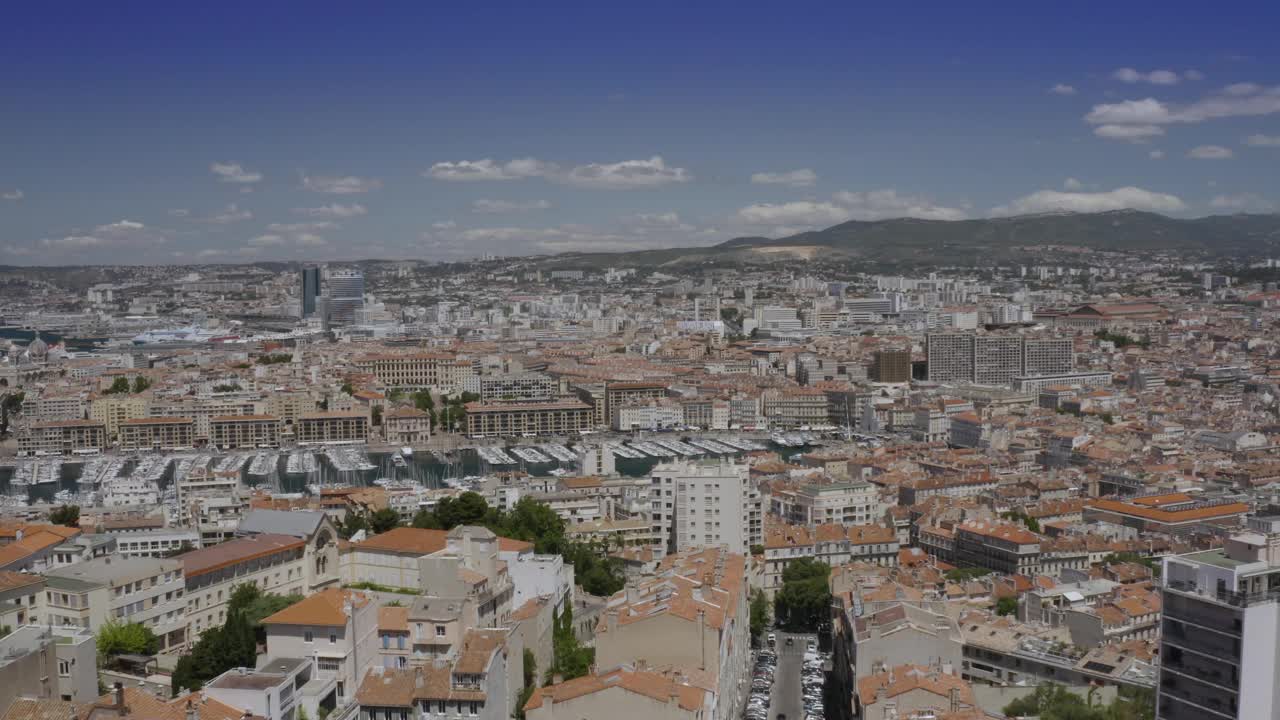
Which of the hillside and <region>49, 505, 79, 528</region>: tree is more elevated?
the hillside

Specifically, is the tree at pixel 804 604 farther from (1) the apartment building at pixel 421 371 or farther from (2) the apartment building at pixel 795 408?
(1) the apartment building at pixel 421 371

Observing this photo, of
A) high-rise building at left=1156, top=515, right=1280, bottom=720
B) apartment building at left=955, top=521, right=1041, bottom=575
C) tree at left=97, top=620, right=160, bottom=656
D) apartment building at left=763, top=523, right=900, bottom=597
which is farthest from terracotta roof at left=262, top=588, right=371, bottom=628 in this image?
apartment building at left=955, top=521, right=1041, bottom=575

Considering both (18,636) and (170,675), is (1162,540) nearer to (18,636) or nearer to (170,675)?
A: (170,675)

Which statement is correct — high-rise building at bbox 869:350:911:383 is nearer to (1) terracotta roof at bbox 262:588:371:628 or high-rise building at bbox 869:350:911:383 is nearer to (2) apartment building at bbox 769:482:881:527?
(2) apartment building at bbox 769:482:881:527

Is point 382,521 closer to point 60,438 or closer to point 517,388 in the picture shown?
point 60,438

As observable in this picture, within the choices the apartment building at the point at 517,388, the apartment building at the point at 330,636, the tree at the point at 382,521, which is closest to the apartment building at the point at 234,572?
the apartment building at the point at 330,636

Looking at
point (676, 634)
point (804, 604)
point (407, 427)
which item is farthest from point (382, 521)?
point (407, 427)
